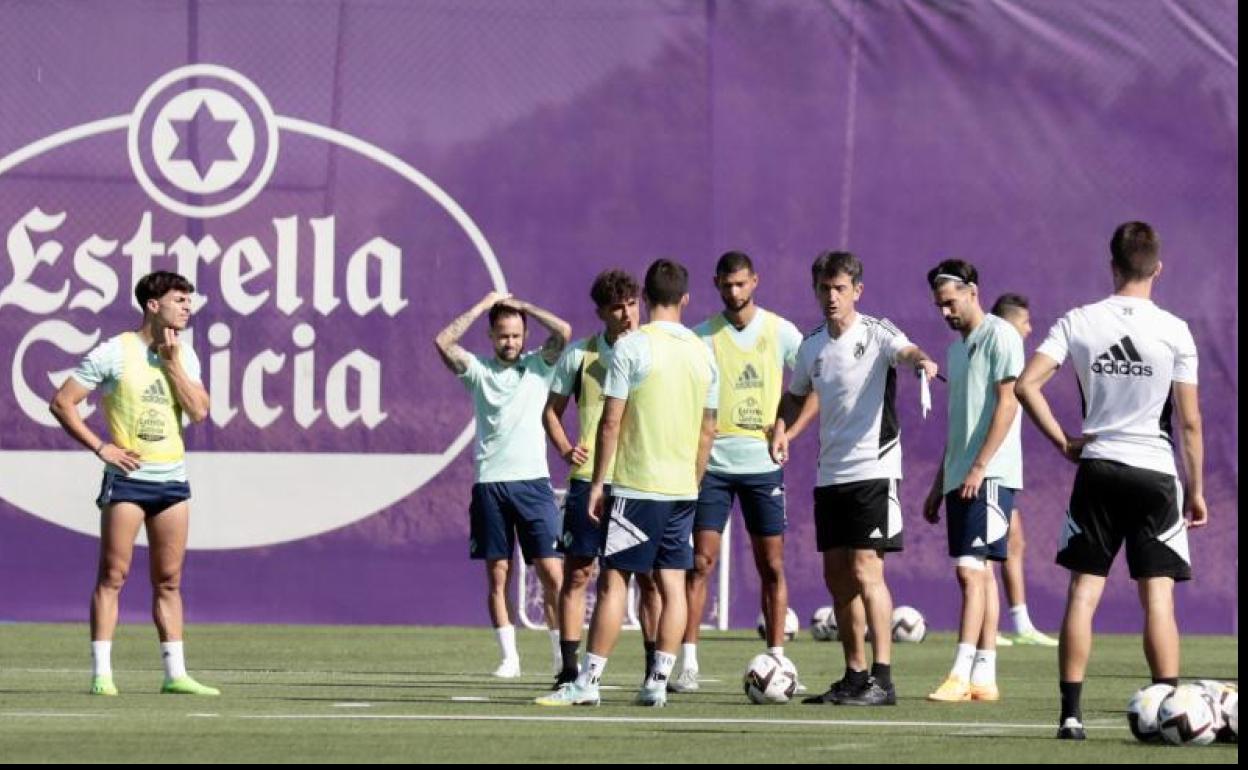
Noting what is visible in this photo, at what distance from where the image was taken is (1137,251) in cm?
898

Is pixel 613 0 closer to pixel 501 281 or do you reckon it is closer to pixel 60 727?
pixel 501 281

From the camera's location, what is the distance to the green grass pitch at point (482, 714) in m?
8.49

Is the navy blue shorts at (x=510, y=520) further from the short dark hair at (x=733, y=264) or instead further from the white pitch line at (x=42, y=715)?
the white pitch line at (x=42, y=715)

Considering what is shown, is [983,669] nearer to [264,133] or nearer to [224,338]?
[224,338]

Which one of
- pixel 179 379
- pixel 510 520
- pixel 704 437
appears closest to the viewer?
pixel 704 437

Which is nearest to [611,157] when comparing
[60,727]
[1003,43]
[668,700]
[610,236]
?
[610,236]

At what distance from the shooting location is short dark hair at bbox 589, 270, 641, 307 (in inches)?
441

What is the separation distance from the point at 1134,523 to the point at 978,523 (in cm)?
257

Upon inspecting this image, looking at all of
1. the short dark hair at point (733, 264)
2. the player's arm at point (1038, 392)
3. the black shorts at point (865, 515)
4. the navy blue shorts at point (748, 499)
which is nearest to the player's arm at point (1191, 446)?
the player's arm at point (1038, 392)

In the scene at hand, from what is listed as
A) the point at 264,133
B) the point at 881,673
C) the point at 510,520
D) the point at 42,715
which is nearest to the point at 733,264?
the point at 510,520

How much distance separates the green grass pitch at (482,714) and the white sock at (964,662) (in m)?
0.24

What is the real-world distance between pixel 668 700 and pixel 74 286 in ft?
26.4

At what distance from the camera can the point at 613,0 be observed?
18.4 m

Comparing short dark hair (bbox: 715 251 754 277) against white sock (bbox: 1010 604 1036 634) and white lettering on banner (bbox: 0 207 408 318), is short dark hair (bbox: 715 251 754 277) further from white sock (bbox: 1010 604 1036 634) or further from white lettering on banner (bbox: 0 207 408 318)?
white lettering on banner (bbox: 0 207 408 318)
